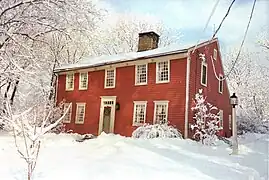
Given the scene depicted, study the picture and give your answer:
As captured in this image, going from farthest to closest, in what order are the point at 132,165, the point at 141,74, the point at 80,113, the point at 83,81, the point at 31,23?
the point at 83,81
the point at 80,113
the point at 141,74
the point at 31,23
the point at 132,165

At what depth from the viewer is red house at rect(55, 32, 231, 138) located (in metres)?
13.0

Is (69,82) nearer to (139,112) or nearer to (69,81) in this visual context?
(69,81)

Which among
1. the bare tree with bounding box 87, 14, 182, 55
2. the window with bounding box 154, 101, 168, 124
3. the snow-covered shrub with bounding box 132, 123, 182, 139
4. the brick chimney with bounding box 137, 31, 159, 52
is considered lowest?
the snow-covered shrub with bounding box 132, 123, 182, 139

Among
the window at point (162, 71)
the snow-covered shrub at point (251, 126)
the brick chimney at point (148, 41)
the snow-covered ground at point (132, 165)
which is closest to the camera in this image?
the snow-covered ground at point (132, 165)

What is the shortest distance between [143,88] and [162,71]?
1.22 metres

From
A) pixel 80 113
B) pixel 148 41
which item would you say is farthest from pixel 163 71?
pixel 80 113

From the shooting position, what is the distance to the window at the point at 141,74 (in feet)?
46.7

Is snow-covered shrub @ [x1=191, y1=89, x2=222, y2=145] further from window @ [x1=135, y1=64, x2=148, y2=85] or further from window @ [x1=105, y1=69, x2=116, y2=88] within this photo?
window @ [x1=105, y1=69, x2=116, y2=88]

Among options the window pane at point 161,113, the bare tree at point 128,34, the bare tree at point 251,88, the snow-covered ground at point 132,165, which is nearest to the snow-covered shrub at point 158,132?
the window pane at point 161,113

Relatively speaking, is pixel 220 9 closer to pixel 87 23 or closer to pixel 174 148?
pixel 174 148

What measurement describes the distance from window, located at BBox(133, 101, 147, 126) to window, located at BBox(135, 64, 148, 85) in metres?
0.98

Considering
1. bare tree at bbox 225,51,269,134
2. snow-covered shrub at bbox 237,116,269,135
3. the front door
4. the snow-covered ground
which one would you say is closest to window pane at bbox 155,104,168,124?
the front door

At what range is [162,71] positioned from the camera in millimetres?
13672

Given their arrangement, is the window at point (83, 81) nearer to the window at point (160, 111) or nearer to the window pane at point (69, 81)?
the window pane at point (69, 81)
